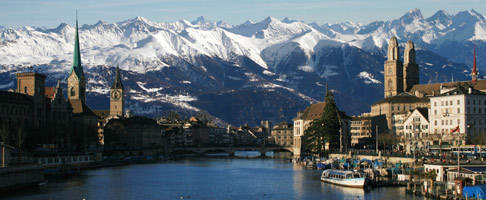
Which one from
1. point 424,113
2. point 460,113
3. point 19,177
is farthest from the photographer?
point 424,113

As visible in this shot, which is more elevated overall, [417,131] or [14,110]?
[14,110]

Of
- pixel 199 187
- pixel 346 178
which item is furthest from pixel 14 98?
pixel 346 178

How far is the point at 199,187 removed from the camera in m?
120

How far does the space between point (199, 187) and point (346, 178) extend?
22215 millimetres

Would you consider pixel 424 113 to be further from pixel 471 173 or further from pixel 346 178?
pixel 471 173

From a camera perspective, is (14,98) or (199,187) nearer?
(199,187)

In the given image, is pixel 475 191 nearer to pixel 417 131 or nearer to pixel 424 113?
pixel 417 131

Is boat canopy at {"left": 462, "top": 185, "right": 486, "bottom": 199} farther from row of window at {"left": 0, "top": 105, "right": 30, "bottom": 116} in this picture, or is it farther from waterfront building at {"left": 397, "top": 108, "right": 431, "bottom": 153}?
row of window at {"left": 0, "top": 105, "right": 30, "bottom": 116}

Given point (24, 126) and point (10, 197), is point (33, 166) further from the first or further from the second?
point (24, 126)

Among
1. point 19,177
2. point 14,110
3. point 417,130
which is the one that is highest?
point 14,110

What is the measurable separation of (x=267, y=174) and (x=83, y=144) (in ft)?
189

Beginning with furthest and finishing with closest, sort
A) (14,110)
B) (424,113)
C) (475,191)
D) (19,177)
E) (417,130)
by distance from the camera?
(424,113), (417,130), (14,110), (19,177), (475,191)

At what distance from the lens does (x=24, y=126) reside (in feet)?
575

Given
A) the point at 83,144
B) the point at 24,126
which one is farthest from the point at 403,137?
the point at 24,126
